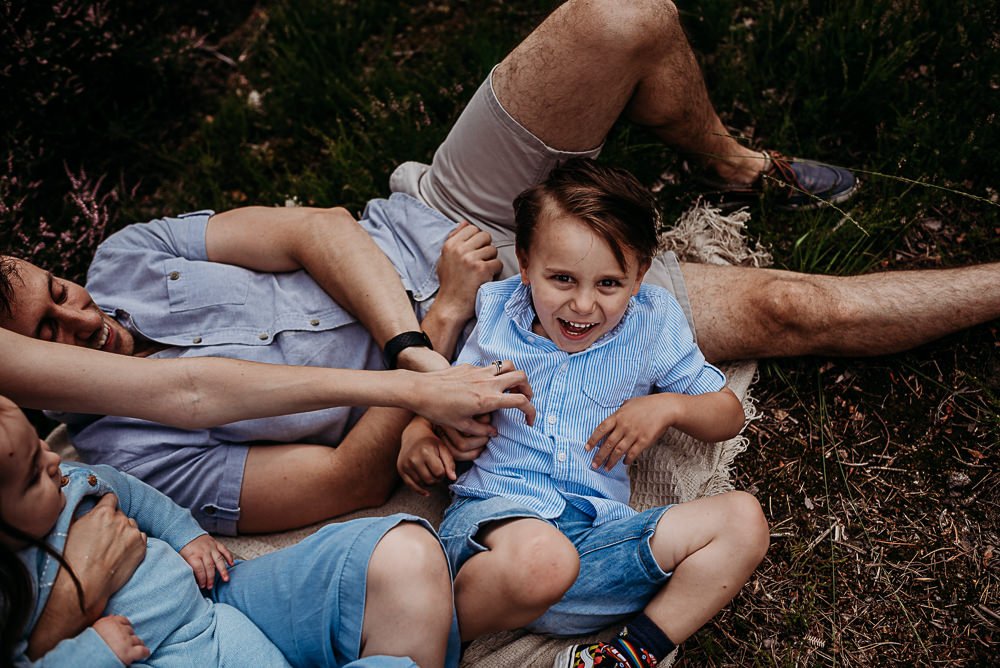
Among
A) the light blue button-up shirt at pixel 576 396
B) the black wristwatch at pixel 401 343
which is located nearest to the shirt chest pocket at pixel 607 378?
the light blue button-up shirt at pixel 576 396

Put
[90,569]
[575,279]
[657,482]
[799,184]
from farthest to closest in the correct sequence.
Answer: [799,184] < [657,482] < [575,279] < [90,569]

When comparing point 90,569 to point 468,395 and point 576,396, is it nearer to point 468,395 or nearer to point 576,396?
point 468,395

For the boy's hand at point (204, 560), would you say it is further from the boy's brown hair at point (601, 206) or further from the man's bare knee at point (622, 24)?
the man's bare knee at point (622, 24)

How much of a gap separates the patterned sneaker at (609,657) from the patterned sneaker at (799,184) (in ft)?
6.19

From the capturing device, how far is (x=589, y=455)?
2395 mm

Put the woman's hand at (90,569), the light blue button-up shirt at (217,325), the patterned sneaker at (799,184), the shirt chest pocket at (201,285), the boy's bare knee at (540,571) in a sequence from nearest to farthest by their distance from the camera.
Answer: the woman's hand at (90,569) → the boy's bare knee at (540,571) → the light blue button-up shirt at (217,325) → the shirt chest pocket at (201,285) → the patterned sneaker at (799,184)

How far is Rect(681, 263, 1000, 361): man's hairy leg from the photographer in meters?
2.65

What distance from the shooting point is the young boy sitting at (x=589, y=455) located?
2.19 m

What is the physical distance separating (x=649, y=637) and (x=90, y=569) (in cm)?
152

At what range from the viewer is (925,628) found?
248 centimetres

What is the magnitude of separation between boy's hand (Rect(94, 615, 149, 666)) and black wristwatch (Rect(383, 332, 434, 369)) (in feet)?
3.61

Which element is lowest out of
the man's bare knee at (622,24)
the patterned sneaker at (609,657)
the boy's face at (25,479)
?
the patterned sneaker at (609,657)

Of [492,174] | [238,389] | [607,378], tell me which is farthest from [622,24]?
[238,389]

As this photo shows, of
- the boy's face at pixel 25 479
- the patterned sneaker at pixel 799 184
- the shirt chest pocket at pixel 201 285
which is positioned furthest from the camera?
the patterned sneaker at pixel 799 184
